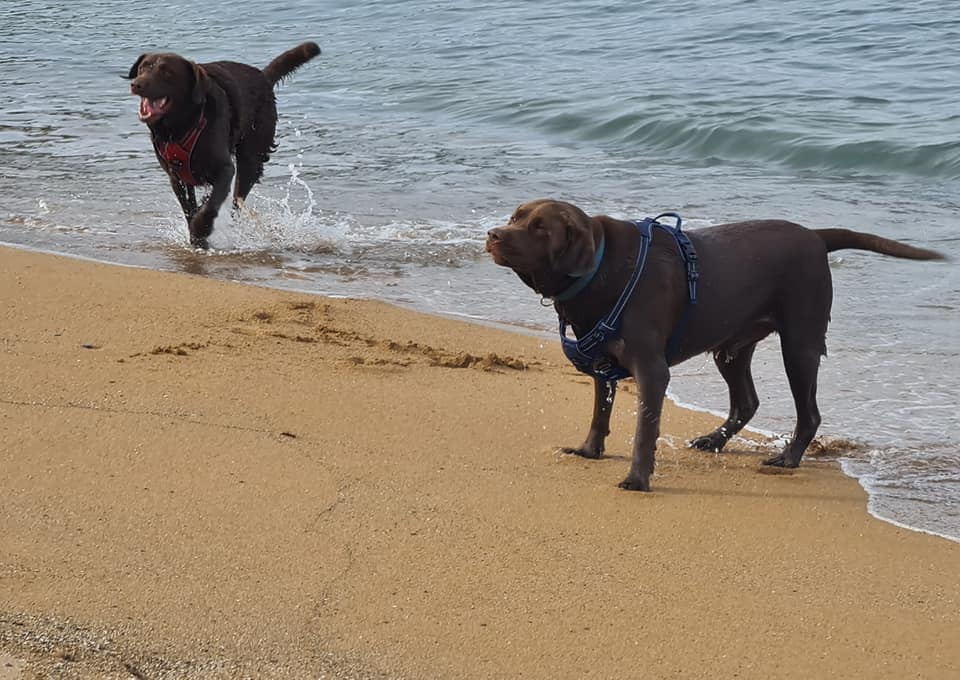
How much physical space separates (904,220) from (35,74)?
40.8 feet

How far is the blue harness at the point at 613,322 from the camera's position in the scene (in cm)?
512

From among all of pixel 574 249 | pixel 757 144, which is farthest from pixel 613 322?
pixel 757 144

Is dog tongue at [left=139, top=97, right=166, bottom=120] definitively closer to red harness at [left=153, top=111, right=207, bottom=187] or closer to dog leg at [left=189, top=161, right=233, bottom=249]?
red harness at [left=153, top=111, right=207, bottom=187]

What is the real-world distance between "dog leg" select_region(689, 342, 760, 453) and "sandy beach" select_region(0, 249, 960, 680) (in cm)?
13

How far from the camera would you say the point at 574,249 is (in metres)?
4.99

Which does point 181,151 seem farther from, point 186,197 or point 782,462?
point 782,462

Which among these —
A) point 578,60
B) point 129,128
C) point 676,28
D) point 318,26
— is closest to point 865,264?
point 129,128

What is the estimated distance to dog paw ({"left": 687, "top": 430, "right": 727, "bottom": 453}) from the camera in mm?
5805

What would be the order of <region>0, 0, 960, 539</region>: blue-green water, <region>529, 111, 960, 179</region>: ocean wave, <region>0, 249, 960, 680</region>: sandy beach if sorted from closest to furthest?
1. <region>0, 249, 960, 680</region>: sandy beach
2. <region>0, 0, 960, 539</region>: blue-green water
3. <region>529, 111, 960, 179</region>: ocean wave

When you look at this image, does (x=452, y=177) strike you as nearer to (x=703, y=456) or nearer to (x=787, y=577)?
(x=703, y=456)

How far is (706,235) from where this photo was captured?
5.53m

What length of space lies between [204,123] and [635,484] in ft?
16.6

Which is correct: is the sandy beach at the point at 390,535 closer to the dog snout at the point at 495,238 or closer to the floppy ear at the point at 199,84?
the dog snout at the point at 495,238

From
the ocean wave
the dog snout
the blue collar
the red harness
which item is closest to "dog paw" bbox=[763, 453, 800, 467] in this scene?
the blue collar
